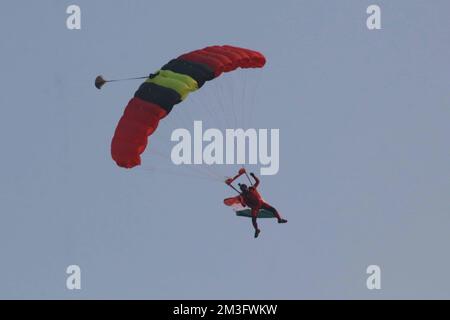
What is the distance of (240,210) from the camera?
4775 cm

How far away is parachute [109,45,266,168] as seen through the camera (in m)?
45.4

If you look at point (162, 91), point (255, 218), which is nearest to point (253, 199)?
point (255, 218)

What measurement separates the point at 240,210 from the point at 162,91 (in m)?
4.14

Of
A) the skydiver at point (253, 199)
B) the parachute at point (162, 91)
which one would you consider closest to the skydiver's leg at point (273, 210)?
the skydiver at point (253, 199)

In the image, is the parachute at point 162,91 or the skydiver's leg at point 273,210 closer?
the parachute at point 162,91

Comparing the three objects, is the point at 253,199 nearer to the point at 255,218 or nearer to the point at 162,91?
the point at 255,218

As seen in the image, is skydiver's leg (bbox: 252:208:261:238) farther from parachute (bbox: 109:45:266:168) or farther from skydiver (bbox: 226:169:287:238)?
parachute (bbox: 109:45:266:168)

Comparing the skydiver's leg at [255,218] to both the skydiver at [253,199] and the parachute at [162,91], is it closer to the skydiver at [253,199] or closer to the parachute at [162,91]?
the skydiver at [253,199]

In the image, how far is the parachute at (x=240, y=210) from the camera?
46531 mm

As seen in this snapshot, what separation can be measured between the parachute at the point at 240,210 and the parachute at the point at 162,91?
2740 millimetres

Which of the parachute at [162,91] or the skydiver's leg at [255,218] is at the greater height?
the parachute at [162,91]
